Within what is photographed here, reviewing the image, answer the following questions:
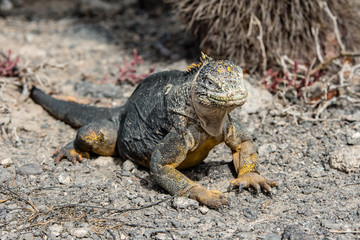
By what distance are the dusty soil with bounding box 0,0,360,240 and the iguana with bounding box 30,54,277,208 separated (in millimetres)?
161

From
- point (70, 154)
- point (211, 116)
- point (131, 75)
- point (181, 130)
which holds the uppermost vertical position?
point (211, 116)

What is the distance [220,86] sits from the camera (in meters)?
3.49

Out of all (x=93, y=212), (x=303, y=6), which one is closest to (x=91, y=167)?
(x=93, y=212)

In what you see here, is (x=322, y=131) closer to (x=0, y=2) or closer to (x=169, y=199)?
(x=169, y=199)

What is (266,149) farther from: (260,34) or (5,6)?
(5,6)

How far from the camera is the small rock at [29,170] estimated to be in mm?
4539

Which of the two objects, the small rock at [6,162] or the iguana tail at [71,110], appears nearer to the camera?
the small rock at [6,162]

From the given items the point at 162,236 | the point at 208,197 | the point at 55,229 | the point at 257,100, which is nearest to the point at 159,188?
the point at 208,197

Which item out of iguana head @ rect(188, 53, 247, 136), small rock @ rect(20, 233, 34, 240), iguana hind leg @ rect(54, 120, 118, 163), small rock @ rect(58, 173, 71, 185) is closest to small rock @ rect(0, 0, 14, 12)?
iguana hind leg @ rect(54, 120, 118, 163)

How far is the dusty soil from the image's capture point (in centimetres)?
351

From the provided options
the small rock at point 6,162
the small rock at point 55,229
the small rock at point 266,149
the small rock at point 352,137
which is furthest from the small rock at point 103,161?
the small rock at point 352,137

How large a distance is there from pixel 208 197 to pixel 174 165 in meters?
0.47

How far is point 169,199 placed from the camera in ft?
12.9

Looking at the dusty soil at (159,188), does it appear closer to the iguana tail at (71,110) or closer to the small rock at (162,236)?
the small rock at (162,236)
